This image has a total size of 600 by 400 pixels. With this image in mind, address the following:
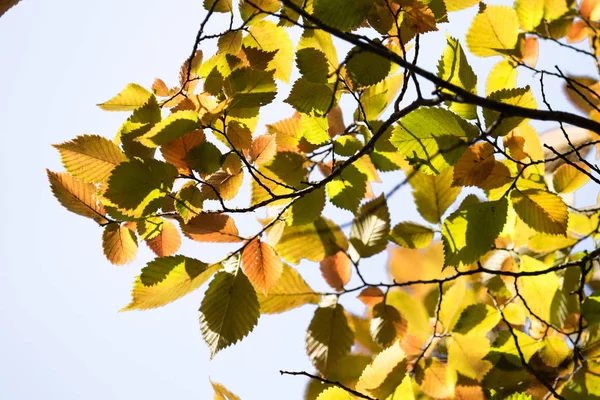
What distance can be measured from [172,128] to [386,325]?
20.8 inches

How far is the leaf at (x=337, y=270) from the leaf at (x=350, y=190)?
0.15 m

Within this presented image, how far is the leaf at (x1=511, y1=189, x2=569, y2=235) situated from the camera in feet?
2.24

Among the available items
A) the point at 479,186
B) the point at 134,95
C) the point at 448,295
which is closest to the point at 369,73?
the point at 479,186

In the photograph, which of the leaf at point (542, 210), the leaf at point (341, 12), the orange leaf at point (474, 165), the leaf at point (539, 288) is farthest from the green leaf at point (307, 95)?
the leaf at point (539, 288)

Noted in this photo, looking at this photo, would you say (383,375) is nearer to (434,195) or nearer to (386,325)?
(386,325)

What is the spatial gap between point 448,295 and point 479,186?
0.35 metres

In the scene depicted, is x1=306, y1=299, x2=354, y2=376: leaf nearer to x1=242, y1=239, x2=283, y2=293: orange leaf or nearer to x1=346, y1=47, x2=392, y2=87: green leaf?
x1=242, y1=239, x2=283, y2=293: orange leaf

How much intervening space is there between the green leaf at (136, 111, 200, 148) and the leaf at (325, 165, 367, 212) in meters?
0.27

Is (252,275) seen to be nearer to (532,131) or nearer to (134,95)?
(134,95)

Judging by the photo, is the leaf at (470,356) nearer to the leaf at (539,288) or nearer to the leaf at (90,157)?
the leaf at (539,288)

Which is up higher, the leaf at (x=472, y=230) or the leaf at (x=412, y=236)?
the leaf at (x=412, y=236)

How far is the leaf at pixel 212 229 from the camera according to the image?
72 centimetres

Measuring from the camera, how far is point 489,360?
92cm

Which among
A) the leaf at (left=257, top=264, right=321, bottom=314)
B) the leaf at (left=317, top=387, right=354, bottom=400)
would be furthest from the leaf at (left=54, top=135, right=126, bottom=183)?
the leaf at (left=317, top=387, right=354, bottom=400)
